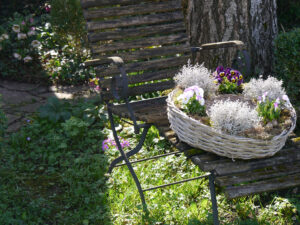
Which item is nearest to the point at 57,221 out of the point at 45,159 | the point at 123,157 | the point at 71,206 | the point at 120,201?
the point at 71,206

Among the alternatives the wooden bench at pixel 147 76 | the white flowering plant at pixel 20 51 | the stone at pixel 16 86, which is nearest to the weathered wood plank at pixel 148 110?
the wooden bench at pixel 147 76

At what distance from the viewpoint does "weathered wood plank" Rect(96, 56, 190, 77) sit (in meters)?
2.98

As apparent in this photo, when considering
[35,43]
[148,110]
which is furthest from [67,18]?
[148,110]

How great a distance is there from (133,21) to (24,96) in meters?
2.20

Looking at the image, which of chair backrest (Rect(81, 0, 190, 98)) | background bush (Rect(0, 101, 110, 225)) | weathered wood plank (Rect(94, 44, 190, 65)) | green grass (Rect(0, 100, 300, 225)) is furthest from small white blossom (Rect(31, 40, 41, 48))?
weathered wood plank (Rect(94, 44, 190, 65))

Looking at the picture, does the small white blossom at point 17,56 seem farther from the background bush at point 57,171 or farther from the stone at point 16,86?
the background bush at point 57,171

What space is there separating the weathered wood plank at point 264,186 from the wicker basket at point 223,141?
0.48 feet

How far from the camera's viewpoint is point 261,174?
81.0 inches

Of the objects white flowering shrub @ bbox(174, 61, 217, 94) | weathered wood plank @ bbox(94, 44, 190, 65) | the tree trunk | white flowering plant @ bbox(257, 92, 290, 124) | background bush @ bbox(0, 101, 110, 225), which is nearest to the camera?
white flowering plant @ bbox(257, 92, 290, 124)

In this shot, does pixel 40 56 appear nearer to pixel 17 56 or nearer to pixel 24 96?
pixel 17 56

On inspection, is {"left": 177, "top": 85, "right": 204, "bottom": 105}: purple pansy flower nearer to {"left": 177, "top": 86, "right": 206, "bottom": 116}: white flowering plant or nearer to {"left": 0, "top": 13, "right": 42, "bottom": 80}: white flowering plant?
{"left": 177, "top": 86, "right": 206, "bottom": 116}: white flowering plant

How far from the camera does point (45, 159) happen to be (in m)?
3.45

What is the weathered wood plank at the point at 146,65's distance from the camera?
2.98 metres

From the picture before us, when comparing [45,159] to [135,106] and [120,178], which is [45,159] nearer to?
[120,178]
